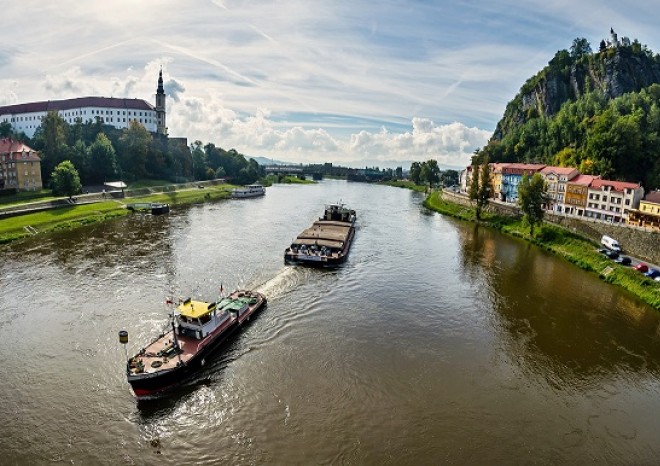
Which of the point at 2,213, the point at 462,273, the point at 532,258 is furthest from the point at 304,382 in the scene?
the point at 2,213

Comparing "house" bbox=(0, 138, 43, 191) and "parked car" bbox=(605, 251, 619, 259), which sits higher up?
"house" bbox=(0, 138, 43, 191)

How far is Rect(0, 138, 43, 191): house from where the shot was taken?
324 ft

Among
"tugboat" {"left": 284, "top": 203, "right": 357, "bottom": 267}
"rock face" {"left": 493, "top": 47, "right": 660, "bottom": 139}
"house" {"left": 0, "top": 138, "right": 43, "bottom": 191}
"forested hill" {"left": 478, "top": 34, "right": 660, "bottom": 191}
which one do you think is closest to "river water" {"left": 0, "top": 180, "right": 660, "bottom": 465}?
"tugboat" {"left": 284, "top": 203, "right": 357, "bottom": 267}

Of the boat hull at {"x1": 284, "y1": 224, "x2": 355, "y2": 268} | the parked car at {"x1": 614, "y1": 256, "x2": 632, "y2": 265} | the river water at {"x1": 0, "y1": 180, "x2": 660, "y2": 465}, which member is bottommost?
the river water at {"x1": 0, "y1": 180, "x2": 660, "y2": 465}

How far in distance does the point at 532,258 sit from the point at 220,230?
51167 mm

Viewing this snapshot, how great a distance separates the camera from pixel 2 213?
246ft

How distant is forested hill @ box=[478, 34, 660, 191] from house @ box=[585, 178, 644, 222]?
13.7 metres

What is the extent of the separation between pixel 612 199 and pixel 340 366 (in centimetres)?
6609

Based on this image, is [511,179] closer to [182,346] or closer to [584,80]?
[584,80]

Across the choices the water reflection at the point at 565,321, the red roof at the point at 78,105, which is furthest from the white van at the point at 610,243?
the red roof at the point at 78,105

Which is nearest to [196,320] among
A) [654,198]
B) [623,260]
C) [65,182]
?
[623,260]

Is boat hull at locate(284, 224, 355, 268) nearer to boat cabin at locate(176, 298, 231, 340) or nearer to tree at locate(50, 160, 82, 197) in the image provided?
boat cabin at locate(176, 298, 231, 340)

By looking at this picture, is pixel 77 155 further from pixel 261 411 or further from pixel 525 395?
pixel 525 395

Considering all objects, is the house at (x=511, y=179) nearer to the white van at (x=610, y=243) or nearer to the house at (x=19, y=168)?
the white van at (x=610, y=243)
